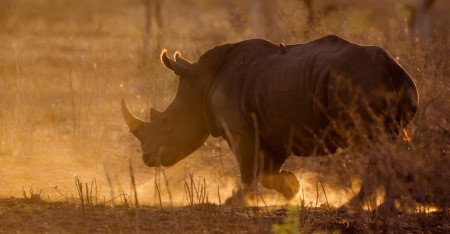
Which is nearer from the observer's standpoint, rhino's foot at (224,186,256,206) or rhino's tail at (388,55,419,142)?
rhino's tail at (388,55,419,142)

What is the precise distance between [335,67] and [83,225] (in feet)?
6.69

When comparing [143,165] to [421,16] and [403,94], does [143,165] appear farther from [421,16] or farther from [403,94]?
[421,16]

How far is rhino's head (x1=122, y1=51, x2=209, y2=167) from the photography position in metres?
9.92

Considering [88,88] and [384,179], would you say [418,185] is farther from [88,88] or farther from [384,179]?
[88,88]

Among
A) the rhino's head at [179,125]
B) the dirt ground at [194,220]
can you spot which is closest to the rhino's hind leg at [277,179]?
the rhino's head at [179,125]

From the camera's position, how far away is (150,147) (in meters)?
10.2

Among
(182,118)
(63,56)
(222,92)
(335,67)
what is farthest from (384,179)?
(63,56)

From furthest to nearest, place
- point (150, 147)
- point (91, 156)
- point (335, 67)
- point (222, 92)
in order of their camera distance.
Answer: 1. point (91, 156)
2. point (150, 147)
3. point (222, 92)
4. point (335, 67)

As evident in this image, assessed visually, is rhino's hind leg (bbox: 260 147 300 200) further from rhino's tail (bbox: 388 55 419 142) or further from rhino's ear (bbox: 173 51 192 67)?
rhino's tail (bbox: 388 55 419 142)

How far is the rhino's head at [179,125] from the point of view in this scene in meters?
9.92

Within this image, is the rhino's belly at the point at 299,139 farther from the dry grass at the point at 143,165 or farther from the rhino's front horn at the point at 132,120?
the rhino's front horn at the point at 132,120

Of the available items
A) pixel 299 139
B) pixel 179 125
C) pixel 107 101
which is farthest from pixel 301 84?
pixel 107 101

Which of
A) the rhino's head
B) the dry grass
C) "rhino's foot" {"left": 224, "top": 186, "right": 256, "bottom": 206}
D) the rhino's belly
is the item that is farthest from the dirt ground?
the rhino's head

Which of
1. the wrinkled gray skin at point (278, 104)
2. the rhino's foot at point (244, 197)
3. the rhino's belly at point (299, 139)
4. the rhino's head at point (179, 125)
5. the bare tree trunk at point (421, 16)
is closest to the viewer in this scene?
the wrinkled gray skin at point (278, 104)
